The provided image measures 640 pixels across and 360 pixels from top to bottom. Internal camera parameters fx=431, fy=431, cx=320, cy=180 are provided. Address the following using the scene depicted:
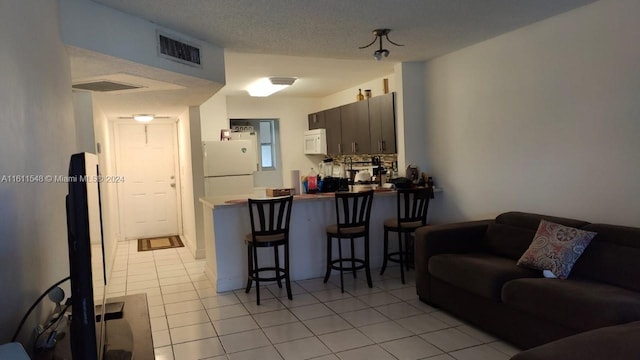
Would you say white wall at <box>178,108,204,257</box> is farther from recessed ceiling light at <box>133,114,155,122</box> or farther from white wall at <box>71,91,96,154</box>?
white wall at <box>71,91,96,154</box>

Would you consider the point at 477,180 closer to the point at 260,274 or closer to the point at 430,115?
the point at 430,115

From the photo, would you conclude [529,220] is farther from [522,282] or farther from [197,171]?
[197,171]

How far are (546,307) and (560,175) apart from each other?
139cm

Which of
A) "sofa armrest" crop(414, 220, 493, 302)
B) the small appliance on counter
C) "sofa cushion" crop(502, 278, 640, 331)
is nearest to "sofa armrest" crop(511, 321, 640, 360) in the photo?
"sofa cushion" crop(502, 278, 640, 331)

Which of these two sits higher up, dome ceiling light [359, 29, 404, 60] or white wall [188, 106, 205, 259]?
dome ceiling light [359, 29, 404, 60]

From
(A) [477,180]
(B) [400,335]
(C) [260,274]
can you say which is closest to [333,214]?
(C) [260,274]

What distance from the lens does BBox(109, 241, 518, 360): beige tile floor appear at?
2.96 m

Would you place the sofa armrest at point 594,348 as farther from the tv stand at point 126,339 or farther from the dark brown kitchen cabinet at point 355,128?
the dark brown kitchen cabinet at point 355,128

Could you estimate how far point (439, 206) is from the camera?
16.5 feet

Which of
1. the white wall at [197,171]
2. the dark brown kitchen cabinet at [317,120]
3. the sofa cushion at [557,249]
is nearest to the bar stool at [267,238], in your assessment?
the white wall at [197,171]

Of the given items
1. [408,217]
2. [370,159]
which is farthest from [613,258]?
[370,159]

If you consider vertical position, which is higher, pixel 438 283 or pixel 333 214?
pixel 333 214

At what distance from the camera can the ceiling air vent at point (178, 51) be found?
10.9 feet

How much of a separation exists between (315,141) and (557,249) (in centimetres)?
497
